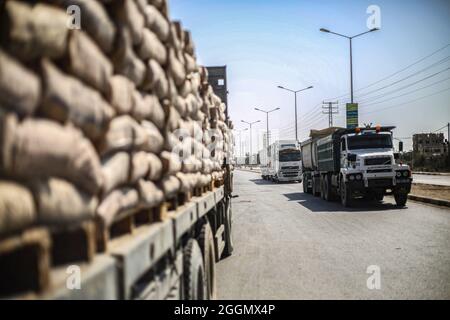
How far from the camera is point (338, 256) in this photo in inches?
316

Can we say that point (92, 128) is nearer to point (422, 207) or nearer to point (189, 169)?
point (189, 169)

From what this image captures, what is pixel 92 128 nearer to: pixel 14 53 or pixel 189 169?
pixel 14 53

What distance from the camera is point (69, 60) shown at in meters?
1.71

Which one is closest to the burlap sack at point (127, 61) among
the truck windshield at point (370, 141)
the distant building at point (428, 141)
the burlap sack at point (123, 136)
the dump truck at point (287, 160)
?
the burlap sack at point (123, 136)

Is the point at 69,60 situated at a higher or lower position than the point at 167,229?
higher

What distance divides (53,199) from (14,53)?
482mm

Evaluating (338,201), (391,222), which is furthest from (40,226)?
(338,201)

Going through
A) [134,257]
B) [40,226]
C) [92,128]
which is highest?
[92,128]

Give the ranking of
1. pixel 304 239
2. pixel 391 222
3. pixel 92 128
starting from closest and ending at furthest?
pixel 92 128 → pixel 304 239 → pixel 391 222

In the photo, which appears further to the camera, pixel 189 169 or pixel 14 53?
pixel 189 169

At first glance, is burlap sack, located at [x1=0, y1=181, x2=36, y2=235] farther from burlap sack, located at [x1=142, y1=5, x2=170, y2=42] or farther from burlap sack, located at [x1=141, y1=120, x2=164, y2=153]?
burlap sack, located at [x1=142, y1=5, x2=170, y2=42]

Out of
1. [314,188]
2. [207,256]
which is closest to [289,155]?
[314,188]

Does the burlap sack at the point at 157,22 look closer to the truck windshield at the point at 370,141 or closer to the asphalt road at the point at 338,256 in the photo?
the asphalt road at the point at 338,256
